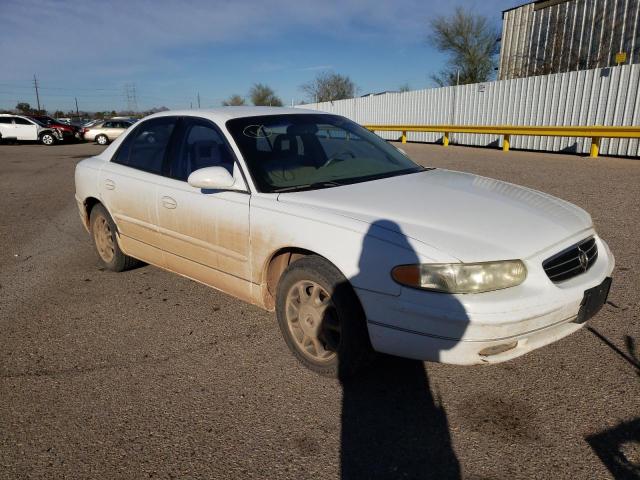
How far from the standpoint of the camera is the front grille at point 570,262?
259 centimetres

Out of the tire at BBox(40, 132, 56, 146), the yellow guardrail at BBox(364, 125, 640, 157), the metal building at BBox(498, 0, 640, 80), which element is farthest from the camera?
the tire at BBox(40, 132, 56, 146)

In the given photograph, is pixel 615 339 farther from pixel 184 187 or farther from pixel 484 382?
pixel 184 187

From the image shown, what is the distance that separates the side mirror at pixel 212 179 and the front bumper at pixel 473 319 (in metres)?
1.21

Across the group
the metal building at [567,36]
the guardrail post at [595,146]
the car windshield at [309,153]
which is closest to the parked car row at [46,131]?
the metal building at [567,36]

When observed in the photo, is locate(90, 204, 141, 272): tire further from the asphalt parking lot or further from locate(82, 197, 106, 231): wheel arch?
the asphalt parking lot

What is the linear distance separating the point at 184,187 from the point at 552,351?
2742 mm

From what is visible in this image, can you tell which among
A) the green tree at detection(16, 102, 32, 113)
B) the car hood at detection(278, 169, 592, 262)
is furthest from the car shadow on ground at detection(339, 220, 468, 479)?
the green tree at detection(16, 102, 32, 113)

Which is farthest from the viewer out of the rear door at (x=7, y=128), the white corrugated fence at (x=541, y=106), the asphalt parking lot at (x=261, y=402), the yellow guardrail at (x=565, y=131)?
the rear door at (x=7, y=128)

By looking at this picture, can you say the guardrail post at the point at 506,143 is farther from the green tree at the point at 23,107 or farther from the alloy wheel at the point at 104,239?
the green tree at the point at 23,107

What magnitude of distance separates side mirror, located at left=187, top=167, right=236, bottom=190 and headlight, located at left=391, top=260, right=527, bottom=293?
1329 millimetres

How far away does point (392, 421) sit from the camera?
100 inches

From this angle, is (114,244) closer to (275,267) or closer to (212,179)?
(212,179)

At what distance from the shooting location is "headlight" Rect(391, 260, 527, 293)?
94.2 inches

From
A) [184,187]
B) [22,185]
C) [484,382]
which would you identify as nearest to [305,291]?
[484,382]
